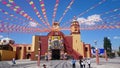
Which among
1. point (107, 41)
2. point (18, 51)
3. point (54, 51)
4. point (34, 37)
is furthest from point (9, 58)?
point (107, 41)

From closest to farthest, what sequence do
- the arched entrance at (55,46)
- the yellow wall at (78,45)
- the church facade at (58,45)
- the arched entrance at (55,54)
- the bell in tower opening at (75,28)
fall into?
the arched entrance at (55,46) → the church facade at (58,45) → the arched entrance at (55,54) → the yellow wall at (78,45) → the bell in tower opening at (75,28)

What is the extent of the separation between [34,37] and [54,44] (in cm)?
907

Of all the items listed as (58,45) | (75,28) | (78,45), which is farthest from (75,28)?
(58,45)

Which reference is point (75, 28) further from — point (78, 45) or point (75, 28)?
point (78, 45)

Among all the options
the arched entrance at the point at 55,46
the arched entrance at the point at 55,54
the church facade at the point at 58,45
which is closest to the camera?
the arched entrance at the point at 55,46

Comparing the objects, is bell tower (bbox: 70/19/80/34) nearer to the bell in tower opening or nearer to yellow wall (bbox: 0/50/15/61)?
the bell in tower opening

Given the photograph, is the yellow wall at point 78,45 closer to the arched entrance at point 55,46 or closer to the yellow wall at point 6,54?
the arched entrance at point 55,46

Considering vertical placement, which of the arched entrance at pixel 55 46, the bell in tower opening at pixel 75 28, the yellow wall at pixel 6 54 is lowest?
the yellow wall at pixel 6 54

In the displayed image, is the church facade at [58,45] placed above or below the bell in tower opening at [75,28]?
below

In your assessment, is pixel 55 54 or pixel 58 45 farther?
pixel 55 54

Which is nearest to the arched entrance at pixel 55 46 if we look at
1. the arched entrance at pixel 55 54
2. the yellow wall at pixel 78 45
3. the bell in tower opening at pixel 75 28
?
the arched entrance at pixel 55 54

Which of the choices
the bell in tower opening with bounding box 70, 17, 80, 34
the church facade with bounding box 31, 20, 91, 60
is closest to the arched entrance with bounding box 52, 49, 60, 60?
the church facade with bounding box 31, 20, 91, 60

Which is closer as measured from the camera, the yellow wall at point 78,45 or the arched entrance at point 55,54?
the arched entrance at point 55,54

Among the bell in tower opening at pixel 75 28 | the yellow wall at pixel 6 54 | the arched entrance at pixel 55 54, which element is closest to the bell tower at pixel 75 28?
the bell in tower opening at pixel 75 28
